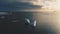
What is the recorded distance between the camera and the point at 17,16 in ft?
4.39

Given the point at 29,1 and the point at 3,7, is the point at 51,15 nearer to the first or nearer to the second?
the point at 29,1

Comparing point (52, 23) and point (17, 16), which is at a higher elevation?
point (17, 16)

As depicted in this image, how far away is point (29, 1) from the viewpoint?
4.33ft

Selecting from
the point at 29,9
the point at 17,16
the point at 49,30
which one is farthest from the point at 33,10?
the point at 49,30

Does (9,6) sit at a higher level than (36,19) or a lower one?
higher

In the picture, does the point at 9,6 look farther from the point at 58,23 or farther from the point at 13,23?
the point at 58,23

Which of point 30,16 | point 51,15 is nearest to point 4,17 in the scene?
point 30,16

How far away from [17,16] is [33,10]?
0.57 feet

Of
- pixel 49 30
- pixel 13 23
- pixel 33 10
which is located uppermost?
pixel 33 10

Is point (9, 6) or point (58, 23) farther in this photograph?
point (58, 23)

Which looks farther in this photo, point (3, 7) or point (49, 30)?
point (49, 30)

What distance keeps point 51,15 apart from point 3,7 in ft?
1.61

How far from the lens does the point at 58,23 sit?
140 centimetres

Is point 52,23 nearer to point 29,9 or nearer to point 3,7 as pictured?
point 29,9
